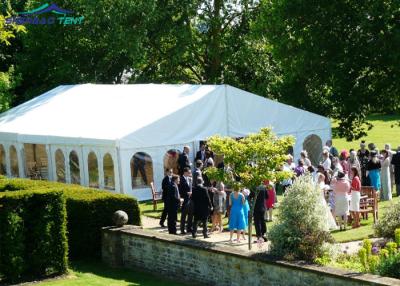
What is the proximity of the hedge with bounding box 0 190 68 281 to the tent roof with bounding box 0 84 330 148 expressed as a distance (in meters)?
8.18

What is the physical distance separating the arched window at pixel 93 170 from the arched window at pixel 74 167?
693 millimetres

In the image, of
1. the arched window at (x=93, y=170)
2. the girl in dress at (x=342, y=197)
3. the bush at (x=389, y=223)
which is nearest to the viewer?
the bush at (x=389, y=223)

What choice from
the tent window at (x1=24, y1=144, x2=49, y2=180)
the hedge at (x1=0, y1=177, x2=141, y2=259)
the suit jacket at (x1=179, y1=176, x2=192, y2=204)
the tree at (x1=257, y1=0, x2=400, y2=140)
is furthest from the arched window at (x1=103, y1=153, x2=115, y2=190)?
the tree at (x1=257, y1=0, x2=400, y2=140)

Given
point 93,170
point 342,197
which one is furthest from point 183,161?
point 342,197

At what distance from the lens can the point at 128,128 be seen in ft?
76.3

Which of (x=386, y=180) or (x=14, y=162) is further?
(x=14, y=162)

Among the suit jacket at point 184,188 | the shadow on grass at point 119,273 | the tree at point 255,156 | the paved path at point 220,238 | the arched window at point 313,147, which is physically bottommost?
the shadow on grass at point 119,273

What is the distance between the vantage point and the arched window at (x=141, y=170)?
23.4m

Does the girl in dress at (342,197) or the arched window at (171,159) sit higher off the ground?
the arched window at (171,159)

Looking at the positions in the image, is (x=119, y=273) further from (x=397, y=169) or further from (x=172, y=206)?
(x=397, y=169)

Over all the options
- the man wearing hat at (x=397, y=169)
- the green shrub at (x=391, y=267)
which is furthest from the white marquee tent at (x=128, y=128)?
the green shrub at (x=391, y=267)

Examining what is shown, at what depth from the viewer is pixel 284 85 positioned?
34.1 m

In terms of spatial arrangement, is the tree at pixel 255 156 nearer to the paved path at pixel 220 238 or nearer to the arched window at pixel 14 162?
the paved path at pixel 220 238

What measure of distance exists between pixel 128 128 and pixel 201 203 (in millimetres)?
7299
